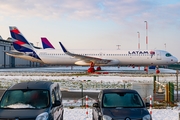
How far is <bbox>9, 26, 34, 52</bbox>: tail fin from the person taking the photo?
158 feet

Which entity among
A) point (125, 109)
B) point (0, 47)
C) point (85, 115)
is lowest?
point (85, 115)

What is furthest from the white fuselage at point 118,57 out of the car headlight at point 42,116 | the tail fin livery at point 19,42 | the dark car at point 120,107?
the car headlight at point 42,116

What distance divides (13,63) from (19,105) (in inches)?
3263

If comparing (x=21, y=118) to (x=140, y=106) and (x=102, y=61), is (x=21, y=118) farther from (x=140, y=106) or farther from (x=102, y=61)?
(x=102, y=61)

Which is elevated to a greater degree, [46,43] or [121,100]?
[46,43]

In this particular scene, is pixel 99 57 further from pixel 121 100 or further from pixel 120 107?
pixel 120 107

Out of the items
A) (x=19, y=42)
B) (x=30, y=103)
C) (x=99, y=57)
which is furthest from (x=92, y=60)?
(x=30, y=103)

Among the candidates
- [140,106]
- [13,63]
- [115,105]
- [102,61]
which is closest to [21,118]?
[115,105]

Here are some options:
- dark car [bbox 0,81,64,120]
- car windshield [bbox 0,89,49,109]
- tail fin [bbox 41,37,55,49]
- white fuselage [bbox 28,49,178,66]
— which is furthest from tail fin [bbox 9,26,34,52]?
car windshield [bbox 0,89,49,109]

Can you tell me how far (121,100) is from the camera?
337 inches

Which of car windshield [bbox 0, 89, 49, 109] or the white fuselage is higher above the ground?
the white fuselage

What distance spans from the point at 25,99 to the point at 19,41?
43.3m

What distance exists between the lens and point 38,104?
767 centimetres

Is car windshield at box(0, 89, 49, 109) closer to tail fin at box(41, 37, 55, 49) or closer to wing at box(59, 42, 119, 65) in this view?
wing at box(59, 42, 119, 65)
